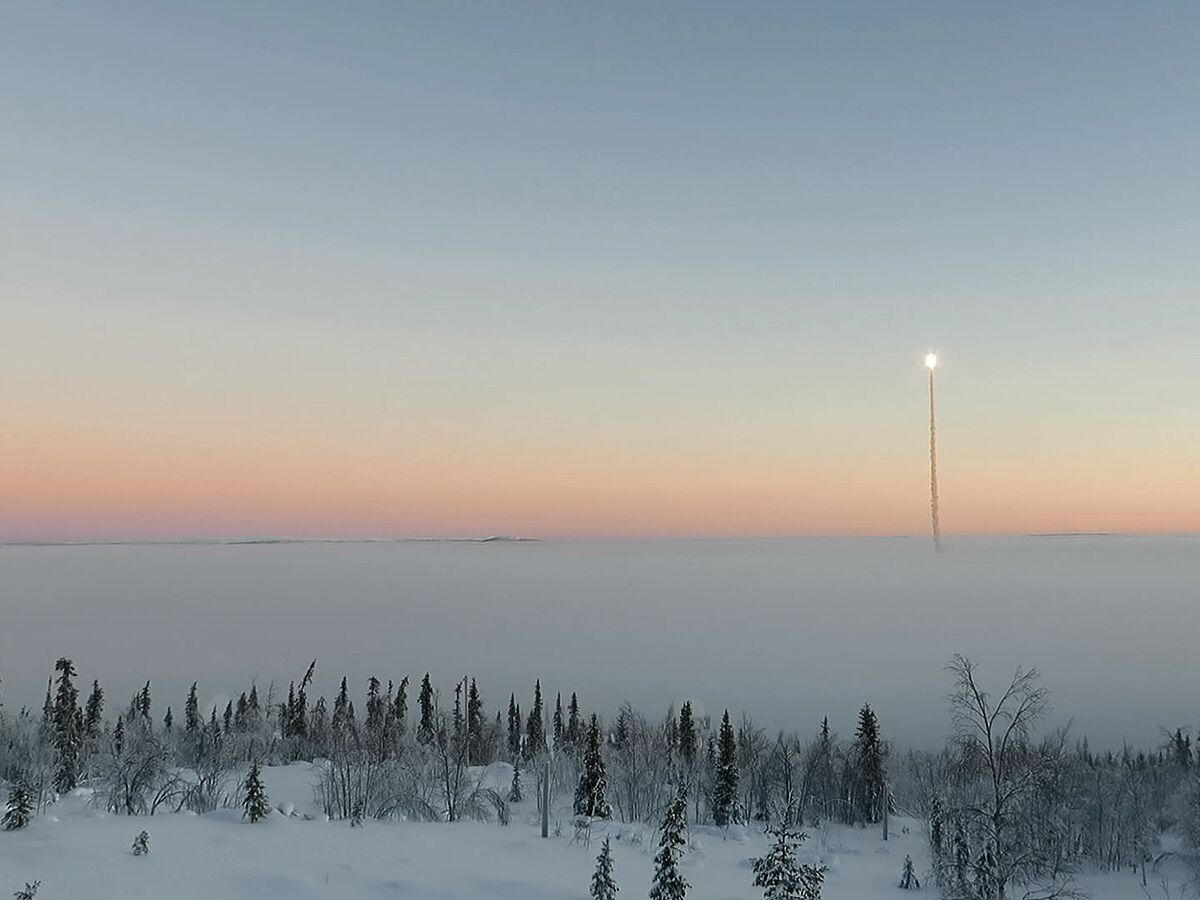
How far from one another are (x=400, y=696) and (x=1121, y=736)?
15326cm

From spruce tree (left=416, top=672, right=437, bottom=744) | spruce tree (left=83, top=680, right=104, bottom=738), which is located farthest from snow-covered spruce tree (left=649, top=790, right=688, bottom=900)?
spruce tree (left=83, top=680, right=104, bottom=738)

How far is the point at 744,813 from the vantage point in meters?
89.9

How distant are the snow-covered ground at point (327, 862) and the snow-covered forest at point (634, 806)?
0.22m

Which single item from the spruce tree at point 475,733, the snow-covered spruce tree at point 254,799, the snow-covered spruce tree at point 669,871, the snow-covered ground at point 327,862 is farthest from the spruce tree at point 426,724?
the snow-covered spruce tree at point 669,871

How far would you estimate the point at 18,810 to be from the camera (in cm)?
3584

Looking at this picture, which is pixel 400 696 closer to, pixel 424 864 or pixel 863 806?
pixel 863 806

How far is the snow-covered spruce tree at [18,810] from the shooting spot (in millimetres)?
35531

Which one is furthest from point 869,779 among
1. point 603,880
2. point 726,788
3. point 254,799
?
point 254,799

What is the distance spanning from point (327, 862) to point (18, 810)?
14.1 m

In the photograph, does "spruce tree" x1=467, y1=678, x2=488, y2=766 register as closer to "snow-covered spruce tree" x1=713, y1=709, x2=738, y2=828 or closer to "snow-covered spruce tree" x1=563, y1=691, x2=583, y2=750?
"snow-covered spruce tree" x1=563, y1=691, x2=583, y2=750

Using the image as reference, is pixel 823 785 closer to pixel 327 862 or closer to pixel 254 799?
pixel 254 799

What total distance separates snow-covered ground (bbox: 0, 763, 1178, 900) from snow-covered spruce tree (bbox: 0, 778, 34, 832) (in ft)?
1.97

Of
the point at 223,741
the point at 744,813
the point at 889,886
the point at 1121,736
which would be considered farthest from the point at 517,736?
the point at 1121,736

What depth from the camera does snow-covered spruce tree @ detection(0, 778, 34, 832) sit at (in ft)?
117
